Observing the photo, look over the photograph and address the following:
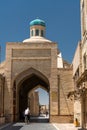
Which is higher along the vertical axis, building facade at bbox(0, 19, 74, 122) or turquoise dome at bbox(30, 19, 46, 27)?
turquoise dome at bbox(30, 19, 46, 27)

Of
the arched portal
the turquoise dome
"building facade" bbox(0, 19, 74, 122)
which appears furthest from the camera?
the turquoise dome

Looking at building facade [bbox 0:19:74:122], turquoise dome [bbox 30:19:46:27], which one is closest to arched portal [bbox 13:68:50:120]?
building facade [bbox 0:19:74:122]

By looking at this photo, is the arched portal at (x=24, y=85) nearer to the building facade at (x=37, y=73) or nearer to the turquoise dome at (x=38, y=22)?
the building facade at (x=37, y=73)

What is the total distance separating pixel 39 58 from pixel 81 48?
27.6ft

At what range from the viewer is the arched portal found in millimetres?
31578

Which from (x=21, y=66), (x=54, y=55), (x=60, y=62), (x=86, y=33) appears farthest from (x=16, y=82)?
(x=86, y=33)

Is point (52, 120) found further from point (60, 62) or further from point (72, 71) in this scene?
point (60, 62)

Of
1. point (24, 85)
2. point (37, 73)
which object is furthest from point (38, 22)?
point (37, 73)

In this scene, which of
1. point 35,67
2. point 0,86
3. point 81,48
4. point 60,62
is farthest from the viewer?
point 60,62

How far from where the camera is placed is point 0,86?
1141 inches

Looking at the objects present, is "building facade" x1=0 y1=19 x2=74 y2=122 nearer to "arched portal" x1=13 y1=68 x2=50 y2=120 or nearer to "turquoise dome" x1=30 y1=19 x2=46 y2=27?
"arched portal" x1=13 y1=68 x2=50 y2=120

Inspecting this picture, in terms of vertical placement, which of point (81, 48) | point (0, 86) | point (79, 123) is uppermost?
point (81, 48)

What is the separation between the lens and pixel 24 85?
3950 cm

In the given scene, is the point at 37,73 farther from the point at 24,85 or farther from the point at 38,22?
the point at 38,22
